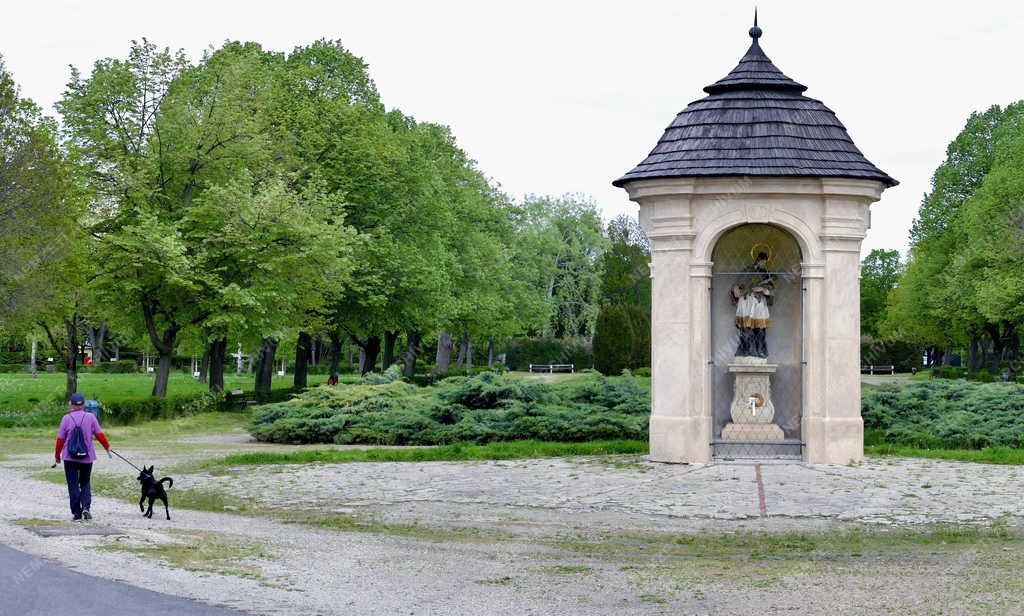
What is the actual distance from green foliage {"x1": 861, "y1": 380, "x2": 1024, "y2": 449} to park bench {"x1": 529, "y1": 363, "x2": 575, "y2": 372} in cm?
5274

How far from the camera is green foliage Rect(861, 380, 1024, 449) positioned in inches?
881

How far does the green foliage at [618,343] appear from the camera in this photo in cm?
6038

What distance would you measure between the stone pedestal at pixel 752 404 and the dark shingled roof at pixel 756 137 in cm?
336

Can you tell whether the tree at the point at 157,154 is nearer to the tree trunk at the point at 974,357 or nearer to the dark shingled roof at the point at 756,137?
the dark shingled roof at the point at 756,137

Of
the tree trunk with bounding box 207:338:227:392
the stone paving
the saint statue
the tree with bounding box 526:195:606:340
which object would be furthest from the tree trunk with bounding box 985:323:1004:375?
the stone paving

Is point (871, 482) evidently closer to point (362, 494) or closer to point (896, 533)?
point (896, 533)

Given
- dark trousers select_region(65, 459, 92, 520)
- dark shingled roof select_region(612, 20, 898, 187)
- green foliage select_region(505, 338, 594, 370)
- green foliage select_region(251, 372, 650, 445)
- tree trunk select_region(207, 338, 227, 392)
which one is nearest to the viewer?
dark trousers select_region(65, 459, 92, 520)

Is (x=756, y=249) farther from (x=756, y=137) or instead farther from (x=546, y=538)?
(x=546, y=538)

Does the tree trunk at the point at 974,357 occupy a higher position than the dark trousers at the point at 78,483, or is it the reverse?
the tree trunk at the point at 974,357

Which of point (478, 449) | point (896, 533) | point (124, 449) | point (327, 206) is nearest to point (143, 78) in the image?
point (327, 206)

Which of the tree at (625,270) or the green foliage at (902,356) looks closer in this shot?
the green foliage at (902,356)

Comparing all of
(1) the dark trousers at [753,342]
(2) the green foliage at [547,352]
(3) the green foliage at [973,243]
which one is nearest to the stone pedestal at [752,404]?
(1) the dark trousers at [753,342]

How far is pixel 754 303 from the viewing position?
2056cm

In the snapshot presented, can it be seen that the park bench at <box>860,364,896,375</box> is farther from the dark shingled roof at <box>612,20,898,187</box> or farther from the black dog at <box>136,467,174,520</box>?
the black dog at <box>136,467,174,520</box>
